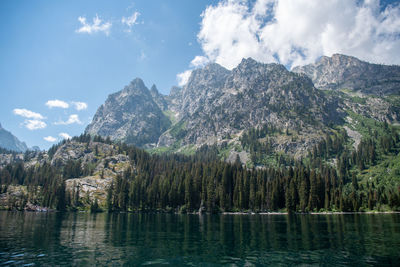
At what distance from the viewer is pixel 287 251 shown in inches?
1457

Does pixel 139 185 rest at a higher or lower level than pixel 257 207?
higher

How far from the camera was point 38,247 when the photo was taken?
41000 millimetres

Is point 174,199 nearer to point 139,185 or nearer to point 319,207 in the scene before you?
point 139,185

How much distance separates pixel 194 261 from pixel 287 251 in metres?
14.7

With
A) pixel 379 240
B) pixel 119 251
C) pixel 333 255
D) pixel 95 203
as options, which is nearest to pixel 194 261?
pixel 119 251

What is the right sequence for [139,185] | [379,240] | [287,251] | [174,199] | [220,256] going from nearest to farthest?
[220,256]
[287,251]
[379,240]
[174,199]
[139,185]

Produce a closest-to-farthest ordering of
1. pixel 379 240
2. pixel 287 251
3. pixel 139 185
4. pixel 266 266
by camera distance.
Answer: pixel 266 266
pixel 287 251
pixel 379 240
pixel 139 185

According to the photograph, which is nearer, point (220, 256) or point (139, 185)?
point (220, 256)

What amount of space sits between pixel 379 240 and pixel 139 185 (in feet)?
489

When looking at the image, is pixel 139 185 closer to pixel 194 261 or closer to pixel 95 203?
pixel 95 203

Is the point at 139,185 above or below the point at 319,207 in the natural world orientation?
above

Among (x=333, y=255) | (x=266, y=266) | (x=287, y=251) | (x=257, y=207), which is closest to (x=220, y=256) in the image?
(x=266, y=266)

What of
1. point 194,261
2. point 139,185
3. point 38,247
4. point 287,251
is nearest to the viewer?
point 194,261

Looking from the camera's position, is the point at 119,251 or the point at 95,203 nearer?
the point at 119,251
